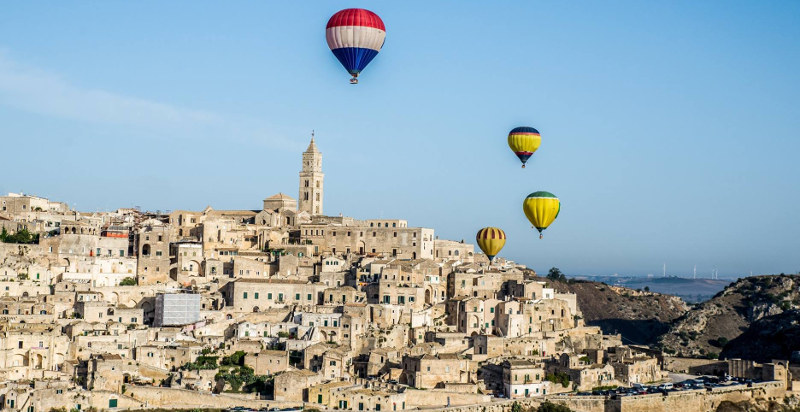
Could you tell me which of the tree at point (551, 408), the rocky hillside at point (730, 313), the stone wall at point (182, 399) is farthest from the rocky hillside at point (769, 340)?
the stone wall at point (182, 399)

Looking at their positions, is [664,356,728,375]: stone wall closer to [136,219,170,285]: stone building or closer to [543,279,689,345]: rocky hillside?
[543,279,689,345]: rocky hillside

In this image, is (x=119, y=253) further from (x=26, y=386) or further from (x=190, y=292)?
(x=26, y=386)

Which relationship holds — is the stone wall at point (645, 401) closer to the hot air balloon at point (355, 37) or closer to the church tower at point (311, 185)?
the hot air balloon at point (355, 37)

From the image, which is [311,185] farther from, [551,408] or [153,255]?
[551,408]

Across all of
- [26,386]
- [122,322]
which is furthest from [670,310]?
[26,386]

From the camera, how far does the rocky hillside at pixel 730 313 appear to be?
77125 mm

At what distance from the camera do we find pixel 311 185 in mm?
74750

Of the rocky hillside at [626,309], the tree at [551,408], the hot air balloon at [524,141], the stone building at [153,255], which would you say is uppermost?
the hot air balloon at [524,141]

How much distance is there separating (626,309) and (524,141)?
38249mm

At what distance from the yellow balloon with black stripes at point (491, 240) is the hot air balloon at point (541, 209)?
3522 millimetres

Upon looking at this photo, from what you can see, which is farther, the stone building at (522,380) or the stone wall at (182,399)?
the stone building at (522,380)

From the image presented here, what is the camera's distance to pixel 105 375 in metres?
44.3

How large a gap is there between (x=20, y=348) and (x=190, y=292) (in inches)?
403

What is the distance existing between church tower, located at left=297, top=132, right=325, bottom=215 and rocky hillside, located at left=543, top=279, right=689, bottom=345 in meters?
20.2
